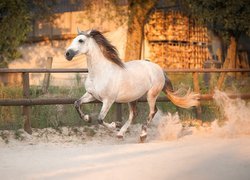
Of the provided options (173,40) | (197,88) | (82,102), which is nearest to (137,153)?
(82,102)

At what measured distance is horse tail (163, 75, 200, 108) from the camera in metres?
10.4

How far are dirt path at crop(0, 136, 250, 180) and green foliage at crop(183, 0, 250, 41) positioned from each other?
791 centimetres

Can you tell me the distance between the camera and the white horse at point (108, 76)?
8.96 meters

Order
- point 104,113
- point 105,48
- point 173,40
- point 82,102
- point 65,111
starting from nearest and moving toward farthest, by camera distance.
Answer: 1. point 104,113
2. point 82,102
3. point 105,48
4. point 65,111
5. point 173,40

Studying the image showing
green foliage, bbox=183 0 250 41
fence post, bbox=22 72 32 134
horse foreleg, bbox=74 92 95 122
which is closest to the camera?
horse foreleg, bbox=74 92 95 122

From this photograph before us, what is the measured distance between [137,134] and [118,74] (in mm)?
1814

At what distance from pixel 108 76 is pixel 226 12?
26.6ft

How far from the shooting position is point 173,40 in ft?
69.2

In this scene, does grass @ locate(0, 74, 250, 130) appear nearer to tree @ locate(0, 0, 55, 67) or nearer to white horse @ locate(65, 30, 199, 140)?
white horse @ locate(65, 30, 199, 140)

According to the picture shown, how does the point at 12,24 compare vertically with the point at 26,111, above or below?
above

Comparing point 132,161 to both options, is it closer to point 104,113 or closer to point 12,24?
point 104,113

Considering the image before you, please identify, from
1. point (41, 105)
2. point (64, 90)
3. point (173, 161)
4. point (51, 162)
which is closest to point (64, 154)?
point (51, 162)

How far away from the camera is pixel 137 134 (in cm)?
1061

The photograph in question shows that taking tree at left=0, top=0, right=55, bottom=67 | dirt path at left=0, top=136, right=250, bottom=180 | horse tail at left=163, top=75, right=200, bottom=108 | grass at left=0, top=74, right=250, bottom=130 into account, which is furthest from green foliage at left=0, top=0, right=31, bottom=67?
dirt path at left=0, top=136, right=250, bottom=180
